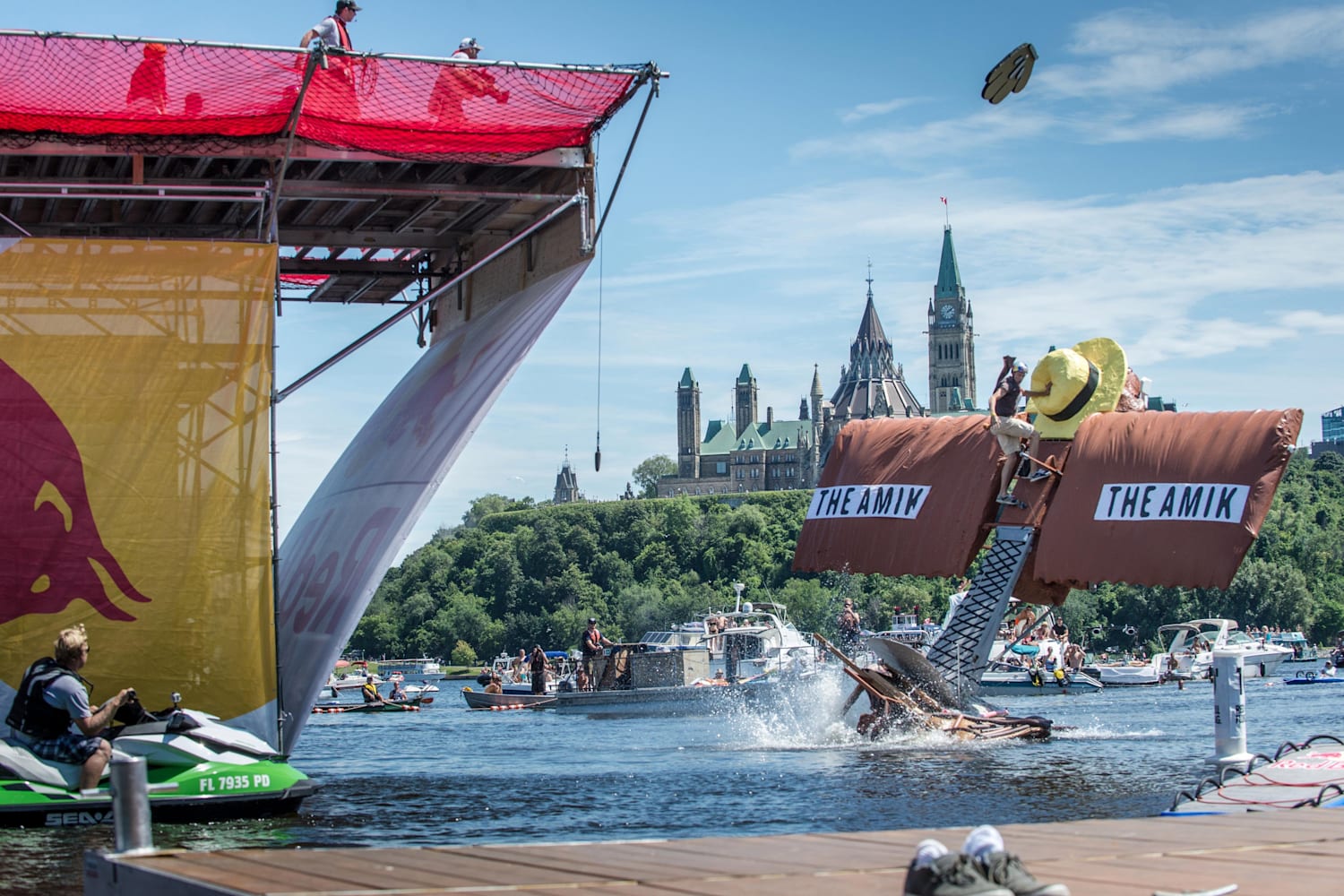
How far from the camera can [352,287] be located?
23.4m

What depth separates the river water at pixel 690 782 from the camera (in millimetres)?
13250

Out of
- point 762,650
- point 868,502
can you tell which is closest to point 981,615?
point 868,502

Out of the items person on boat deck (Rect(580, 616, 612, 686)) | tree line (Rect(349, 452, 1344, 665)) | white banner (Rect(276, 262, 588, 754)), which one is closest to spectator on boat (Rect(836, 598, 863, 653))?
person on boat deck (Rect(580, 616, 612, 686))

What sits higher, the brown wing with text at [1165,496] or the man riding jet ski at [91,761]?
the brown wing with text at [1165,496]

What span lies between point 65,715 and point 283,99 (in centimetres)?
608

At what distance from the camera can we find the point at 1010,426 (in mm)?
24234

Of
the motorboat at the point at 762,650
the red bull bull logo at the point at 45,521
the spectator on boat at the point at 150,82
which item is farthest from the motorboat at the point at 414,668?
the spectator on boat at the point at 150,82

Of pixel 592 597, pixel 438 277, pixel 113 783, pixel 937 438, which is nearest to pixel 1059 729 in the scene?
pixel 937 438

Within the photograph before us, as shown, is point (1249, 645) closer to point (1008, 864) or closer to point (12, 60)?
point (12, 60)

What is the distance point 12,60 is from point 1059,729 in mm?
19551

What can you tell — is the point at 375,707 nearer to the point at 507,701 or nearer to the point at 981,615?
the point at 507,701

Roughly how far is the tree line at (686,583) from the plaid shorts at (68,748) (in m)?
78.7

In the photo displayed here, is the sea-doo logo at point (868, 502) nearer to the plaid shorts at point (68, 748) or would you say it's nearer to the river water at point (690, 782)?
the river water at point (690, 782)

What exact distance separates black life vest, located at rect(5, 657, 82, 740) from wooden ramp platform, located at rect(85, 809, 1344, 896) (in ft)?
18.5
